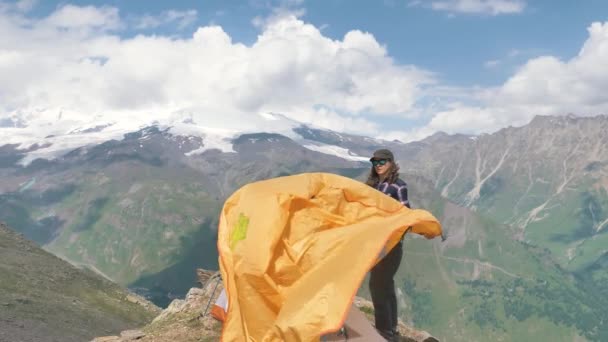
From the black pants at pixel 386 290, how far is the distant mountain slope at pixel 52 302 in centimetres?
3388

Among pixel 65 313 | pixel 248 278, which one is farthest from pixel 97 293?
pixel 248 278

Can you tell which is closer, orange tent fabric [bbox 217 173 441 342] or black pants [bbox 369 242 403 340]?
orange tent fabric [bbox 217 173 441 342]

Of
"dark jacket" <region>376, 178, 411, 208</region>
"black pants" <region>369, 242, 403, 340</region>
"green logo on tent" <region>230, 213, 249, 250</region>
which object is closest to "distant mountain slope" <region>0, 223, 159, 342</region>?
"green logo on tent" <region>230, 213, 249, 250</region>

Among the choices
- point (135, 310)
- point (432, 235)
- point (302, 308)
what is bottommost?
point (135, 310)

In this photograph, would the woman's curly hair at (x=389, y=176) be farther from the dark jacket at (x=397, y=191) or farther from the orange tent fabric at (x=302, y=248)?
the orange tent fabric at (x=302, y=248)

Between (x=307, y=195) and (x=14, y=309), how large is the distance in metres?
44.4

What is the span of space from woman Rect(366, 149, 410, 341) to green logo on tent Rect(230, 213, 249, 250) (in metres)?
3.97

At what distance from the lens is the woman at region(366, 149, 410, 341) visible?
48.6 ft

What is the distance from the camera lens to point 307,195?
49.4 ft

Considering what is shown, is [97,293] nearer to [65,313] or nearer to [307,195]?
[65,313]

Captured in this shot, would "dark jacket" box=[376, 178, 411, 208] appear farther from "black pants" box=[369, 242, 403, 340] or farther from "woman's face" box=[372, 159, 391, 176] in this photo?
"black pants" box=[369, 242, 403, 340]

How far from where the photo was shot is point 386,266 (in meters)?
14.8

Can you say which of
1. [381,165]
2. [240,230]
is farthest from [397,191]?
[240,230]

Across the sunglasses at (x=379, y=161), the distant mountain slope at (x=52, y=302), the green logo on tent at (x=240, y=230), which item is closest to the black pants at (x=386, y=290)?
the sunglasses at (x=379, y=161)
